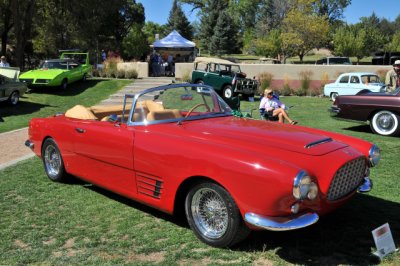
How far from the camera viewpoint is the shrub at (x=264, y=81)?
851 inches

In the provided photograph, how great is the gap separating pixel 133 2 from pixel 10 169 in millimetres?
56847

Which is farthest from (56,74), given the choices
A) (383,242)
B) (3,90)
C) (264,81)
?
(383,242)

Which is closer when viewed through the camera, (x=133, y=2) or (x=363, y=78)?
(x=363, y=78)

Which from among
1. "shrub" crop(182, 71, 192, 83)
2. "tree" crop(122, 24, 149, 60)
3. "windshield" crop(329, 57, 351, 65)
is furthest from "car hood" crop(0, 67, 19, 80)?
"tree" crop(122, 24, 149, 60)

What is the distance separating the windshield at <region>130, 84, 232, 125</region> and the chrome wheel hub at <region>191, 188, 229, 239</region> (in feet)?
3.66

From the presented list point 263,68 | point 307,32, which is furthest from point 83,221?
point 307,32

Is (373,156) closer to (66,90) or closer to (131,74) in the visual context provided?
(66,90)

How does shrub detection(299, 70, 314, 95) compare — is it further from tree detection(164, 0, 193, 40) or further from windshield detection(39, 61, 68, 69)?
tree detection(164, 0, 193, 40)

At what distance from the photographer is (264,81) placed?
21.8 meters

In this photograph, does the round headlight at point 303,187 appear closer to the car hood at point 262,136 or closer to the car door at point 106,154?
the car hood at point 262,136

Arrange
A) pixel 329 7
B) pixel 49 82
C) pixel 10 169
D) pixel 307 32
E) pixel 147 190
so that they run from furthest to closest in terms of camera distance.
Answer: pixel 329 7, pixel 307 32, pixel 49 82, pixel 10 169, pixel 147 190

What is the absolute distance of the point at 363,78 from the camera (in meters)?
18.3

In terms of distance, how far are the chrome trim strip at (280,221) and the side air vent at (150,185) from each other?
3.60 ft

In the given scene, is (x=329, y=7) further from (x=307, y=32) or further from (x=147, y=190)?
(x=147, y=190)
